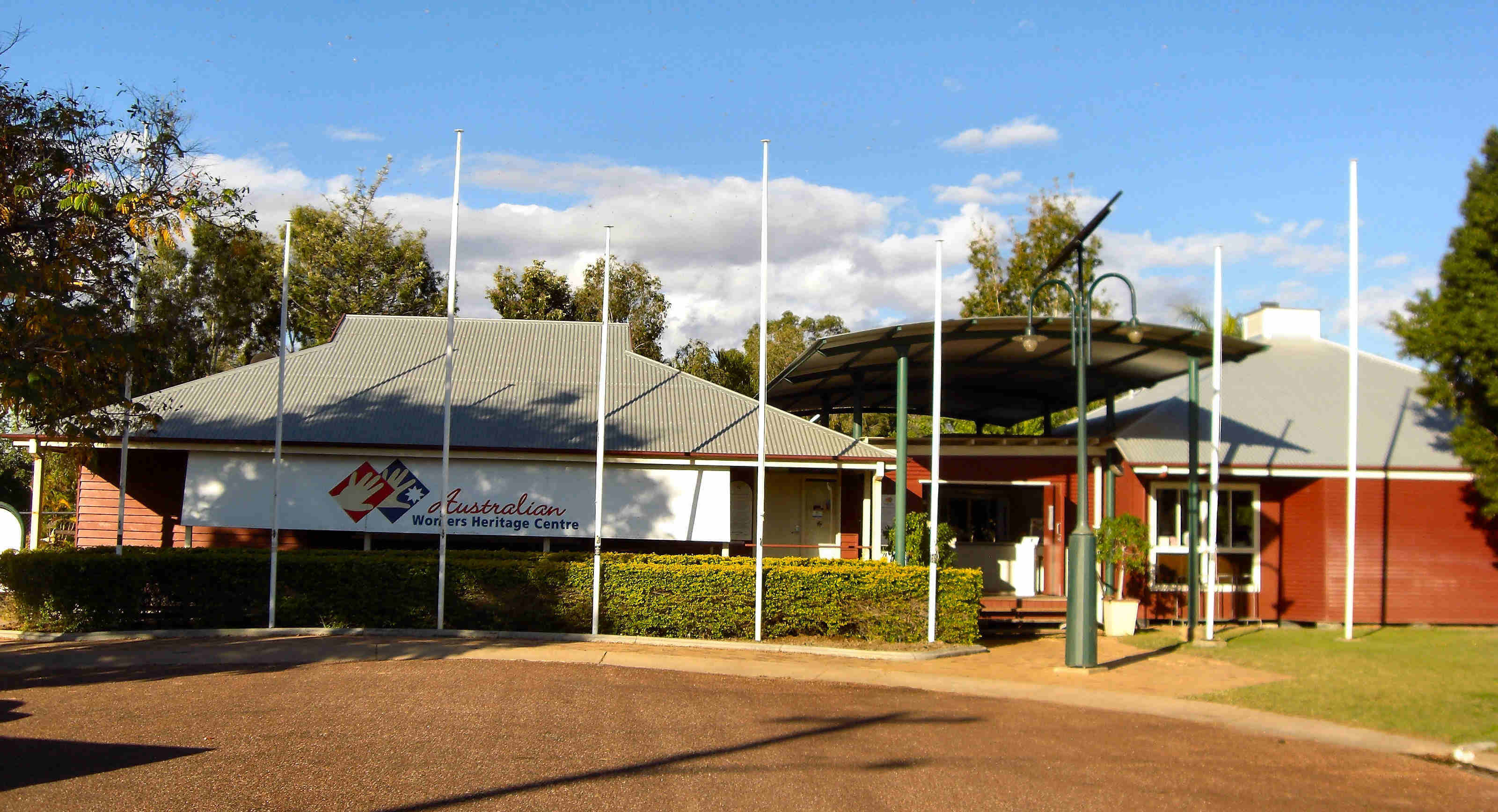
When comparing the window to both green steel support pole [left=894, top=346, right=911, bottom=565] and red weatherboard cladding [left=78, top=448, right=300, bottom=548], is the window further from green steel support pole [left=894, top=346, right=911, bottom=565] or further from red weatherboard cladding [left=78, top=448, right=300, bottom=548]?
red weatherboard cladding [left=78, top=448, right=300, bottom=548]

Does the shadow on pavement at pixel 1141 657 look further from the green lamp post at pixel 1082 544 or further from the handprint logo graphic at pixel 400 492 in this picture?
the handprint logo graphic at pixel 400 492

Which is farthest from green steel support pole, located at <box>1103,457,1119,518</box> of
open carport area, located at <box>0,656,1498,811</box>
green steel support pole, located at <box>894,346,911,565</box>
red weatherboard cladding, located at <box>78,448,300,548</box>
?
red weatherboard cladding, located at <box>78,448,300,548</box>

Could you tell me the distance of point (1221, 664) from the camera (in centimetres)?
1509

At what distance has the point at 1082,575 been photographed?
13836 millimetres

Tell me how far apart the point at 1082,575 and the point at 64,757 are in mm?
10868

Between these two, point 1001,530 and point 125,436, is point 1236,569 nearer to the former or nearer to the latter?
point 1001,530

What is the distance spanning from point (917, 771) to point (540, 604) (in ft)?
29.8

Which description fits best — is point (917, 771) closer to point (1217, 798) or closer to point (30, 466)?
point (1217, 798)

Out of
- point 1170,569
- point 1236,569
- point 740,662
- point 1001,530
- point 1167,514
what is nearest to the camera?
point 740,662

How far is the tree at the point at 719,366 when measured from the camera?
42.6 metres

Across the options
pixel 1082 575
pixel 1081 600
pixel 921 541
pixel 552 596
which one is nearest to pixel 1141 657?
pixel 1081 600

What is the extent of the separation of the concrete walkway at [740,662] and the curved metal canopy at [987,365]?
4.87m

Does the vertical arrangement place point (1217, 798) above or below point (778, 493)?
below

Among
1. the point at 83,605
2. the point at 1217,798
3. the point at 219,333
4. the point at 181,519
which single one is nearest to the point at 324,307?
the point at 219,333
